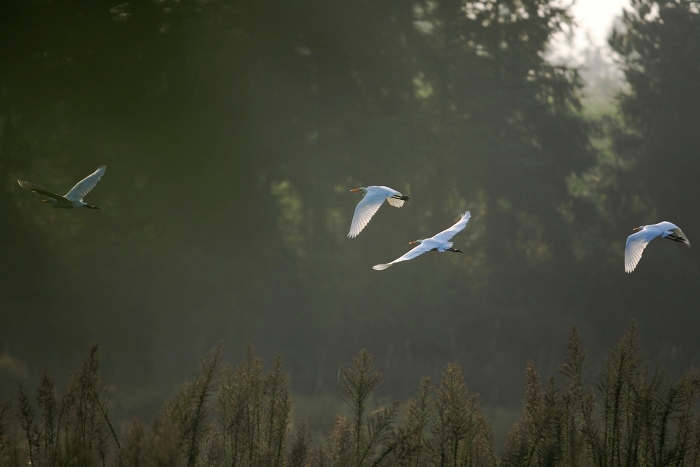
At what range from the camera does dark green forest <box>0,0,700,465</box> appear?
34.3 feet

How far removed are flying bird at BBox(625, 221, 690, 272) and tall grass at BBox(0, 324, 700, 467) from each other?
698mm

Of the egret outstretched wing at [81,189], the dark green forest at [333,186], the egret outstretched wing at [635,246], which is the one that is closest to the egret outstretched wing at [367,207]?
the egret outstretched wing at [635,246]

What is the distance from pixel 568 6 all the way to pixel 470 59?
1625mm

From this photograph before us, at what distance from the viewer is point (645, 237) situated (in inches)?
181

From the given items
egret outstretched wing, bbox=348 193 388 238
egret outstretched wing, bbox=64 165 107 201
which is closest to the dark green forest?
egret outstretched wing, bbox=64 165 107 201

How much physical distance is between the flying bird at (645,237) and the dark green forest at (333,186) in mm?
5246

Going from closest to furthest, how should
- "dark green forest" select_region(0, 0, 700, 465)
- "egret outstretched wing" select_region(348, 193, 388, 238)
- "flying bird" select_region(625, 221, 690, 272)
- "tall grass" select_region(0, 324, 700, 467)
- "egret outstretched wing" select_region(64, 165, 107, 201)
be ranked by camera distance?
"tall grass" select_region(0, 324, 700, 467) < "flying bird" select_region(625, 221, 690, 272) < "egret outstretched wing" select_region(348, 193, 388, 238) < "egret outstretched wing" select_region(64, 165, 107, 201) < "dark green forest" select_region(0, 0, 700, 465)

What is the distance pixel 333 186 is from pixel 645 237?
7579 millimetres

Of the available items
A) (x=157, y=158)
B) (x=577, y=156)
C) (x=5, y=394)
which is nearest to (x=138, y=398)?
(x=5, y=394)

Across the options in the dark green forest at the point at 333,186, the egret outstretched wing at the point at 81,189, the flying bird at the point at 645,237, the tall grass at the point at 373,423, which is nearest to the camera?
the tall grass at the point at 373,423

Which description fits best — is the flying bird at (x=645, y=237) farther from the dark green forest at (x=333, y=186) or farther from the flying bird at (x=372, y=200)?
the dark green forest at (x=333, y=186)

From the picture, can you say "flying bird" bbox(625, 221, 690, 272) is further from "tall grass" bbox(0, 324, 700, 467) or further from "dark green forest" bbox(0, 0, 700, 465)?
"dark green forest" bbox(0, 0, 700, 465)

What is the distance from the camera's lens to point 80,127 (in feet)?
34.7

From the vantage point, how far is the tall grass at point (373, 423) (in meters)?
3.50
